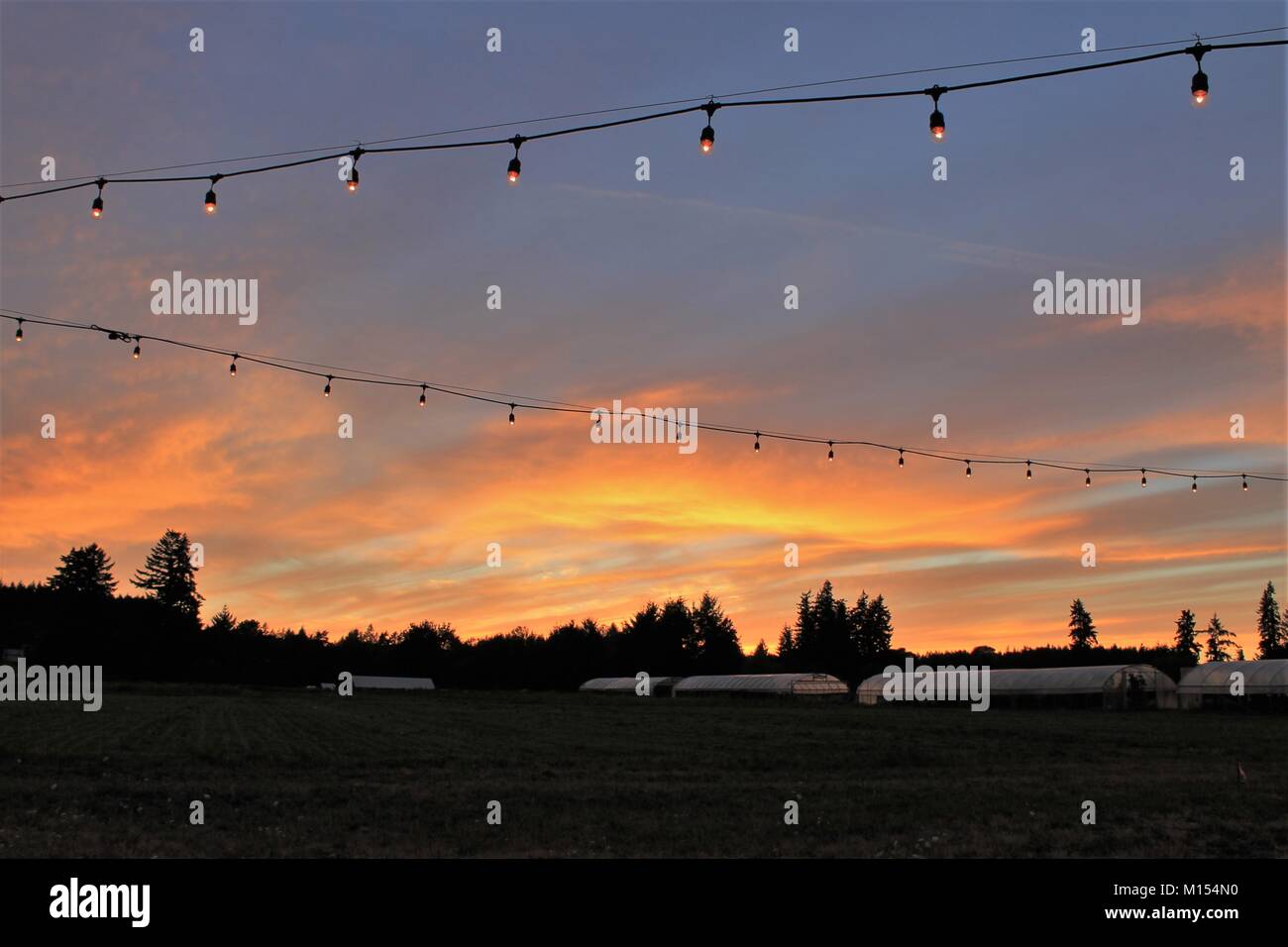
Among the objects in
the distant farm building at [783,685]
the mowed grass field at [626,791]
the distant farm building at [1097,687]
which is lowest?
the distant farm building at [783,685]

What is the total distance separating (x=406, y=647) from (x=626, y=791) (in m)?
132

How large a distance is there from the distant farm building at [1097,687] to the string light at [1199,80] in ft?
217

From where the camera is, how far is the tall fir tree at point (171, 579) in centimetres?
13400

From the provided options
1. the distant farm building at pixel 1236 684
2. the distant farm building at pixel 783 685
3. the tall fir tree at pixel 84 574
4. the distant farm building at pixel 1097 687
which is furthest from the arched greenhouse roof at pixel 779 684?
the tall fir tree at pixel 84 574

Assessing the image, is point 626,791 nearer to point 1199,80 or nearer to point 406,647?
point 1199,80

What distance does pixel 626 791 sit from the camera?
20422 millimetres

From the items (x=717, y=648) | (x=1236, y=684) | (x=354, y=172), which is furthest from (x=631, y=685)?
(x=354, y=172)

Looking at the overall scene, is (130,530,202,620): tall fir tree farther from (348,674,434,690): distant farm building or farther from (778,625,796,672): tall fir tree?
(778,625,796,672): tall fir tree

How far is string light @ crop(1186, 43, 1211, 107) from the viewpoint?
9523mm

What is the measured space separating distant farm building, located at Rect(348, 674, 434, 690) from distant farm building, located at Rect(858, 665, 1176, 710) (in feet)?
260

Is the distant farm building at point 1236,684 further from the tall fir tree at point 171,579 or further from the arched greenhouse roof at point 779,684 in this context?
the tall fir tree at point 171,579
